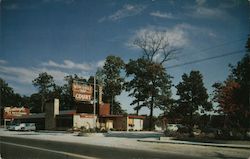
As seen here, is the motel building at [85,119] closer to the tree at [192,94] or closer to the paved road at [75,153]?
the tree at [192,94]

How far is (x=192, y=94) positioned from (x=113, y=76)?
24959 millimetres

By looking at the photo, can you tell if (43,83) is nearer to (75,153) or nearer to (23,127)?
(23,127)

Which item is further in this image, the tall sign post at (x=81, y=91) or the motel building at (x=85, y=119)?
the motel building at (x=85, y=119)

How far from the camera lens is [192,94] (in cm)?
4962

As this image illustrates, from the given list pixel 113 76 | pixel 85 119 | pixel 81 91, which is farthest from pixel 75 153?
pixel 113 76

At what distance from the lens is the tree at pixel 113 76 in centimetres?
6669

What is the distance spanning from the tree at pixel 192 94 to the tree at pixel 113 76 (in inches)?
754

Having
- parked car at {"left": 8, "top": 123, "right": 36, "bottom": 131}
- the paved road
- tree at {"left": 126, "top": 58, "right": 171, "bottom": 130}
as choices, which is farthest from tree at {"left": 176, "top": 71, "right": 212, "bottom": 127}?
the paved road

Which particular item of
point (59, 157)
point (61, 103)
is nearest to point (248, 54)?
point (59, 157)

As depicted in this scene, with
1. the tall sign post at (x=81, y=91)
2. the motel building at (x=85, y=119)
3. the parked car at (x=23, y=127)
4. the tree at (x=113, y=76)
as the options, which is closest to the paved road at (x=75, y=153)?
the tall sign post at (x=81, y=91)

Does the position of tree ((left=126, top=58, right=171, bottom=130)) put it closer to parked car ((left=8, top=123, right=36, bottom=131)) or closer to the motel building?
the motel building

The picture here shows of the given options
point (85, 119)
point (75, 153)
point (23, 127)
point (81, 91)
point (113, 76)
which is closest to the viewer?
point (75, 153)

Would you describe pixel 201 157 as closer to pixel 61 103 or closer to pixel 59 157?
pixel 59 157

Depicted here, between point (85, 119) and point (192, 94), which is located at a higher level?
point (192, 94)
